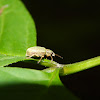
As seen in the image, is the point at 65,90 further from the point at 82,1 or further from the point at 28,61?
the point at 82,1

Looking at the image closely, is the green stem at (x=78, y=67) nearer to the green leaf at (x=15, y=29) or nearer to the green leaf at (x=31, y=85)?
the green leaf at (x=31, y=85)

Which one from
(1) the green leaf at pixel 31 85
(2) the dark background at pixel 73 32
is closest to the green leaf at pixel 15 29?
(1) the green leaf at pixel 31 85

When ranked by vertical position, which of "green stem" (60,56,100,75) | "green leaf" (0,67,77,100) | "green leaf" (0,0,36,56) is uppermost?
"green leaf" (0,0,36,56)

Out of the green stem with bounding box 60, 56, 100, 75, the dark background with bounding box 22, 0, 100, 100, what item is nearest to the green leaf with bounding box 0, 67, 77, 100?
the green stem with bounding box 60, 56, 100, 75

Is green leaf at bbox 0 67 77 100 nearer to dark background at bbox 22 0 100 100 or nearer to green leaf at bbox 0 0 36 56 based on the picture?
green leaf at bbox 0 0 36 56

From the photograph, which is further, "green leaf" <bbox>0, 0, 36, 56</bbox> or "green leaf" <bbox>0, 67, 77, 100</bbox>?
"green leaf" <bbox>0, 0, 36, 56</bbox>

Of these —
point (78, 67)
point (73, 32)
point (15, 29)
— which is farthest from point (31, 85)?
point (73, 32)

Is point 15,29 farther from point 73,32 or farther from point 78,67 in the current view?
point 73,32
